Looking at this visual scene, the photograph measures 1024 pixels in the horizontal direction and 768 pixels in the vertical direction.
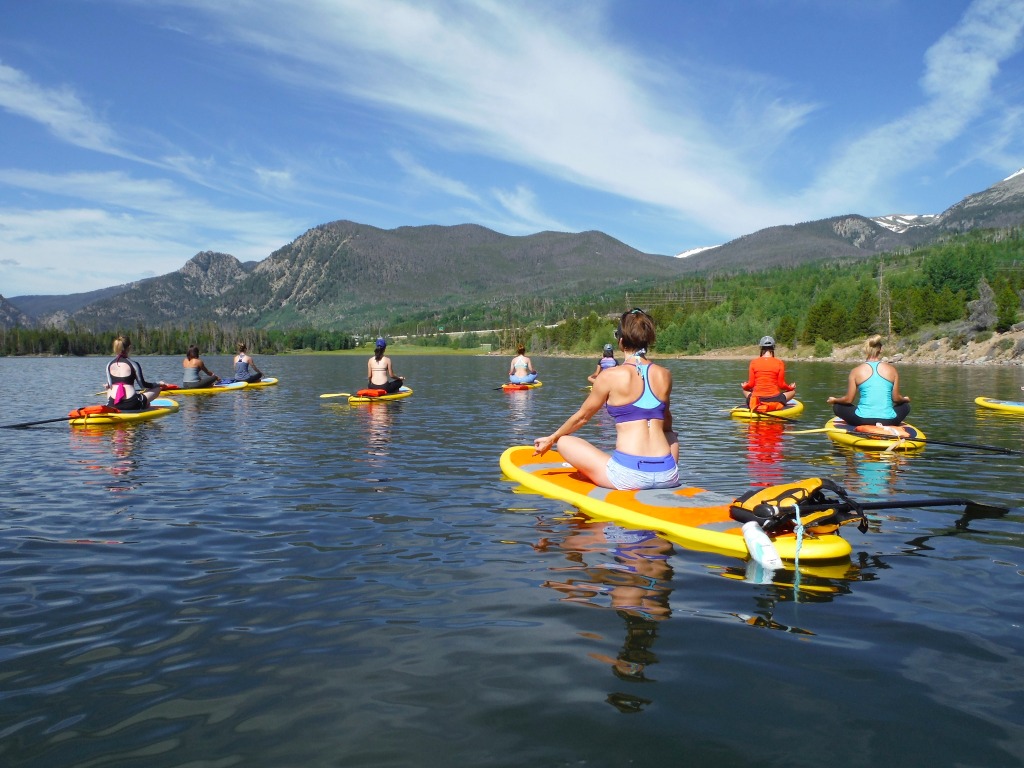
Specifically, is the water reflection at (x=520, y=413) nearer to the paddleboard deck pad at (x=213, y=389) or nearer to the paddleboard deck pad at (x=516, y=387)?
the paddleboard deck pad at (x=516, y=387)

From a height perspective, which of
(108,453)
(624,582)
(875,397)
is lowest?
(108,453)

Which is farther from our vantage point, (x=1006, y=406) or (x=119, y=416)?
(x=1006, y=406)

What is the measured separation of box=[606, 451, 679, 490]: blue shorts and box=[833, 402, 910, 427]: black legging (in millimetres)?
9913

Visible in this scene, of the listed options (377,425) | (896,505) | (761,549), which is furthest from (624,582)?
(377,425)

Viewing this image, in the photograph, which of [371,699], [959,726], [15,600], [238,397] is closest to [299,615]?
[371,699]

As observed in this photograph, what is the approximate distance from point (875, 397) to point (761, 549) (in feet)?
39.6

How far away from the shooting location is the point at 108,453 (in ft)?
55.9

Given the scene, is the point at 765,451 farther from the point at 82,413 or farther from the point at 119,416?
the point at 82,413

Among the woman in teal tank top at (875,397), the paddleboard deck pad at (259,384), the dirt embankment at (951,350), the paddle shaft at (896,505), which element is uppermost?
the dirt embankment at (951,350)

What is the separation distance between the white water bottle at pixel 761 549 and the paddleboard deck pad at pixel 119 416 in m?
21.4

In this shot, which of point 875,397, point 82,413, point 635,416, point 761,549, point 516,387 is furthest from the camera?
point 516,387

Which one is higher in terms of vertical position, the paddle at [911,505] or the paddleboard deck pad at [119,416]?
the paddle at [911,505]

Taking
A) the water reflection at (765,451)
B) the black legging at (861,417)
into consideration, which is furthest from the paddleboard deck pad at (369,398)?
the black legging at (861,417)

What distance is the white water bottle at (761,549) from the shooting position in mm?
7547
